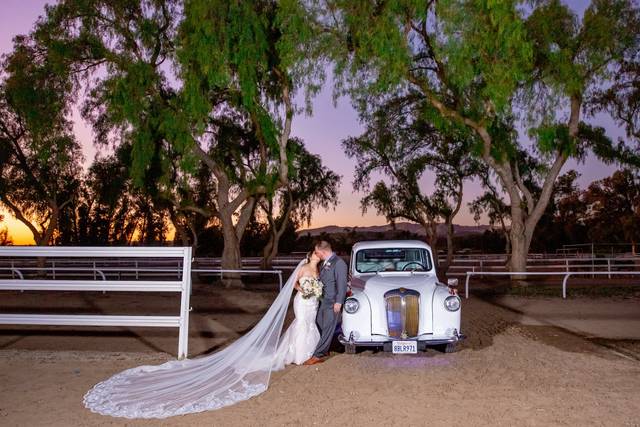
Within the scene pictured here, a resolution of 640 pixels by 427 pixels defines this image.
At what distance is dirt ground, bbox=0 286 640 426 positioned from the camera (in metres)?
6.45

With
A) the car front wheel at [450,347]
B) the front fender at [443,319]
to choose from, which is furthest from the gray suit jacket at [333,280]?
the car front wheel at [450,347]

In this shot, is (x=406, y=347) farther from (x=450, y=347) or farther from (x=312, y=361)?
(x=312, y=361)

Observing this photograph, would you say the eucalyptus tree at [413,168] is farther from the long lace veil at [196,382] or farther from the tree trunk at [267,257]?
the long lace veil at [196,382]

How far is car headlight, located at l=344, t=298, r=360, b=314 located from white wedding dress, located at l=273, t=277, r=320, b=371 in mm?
467

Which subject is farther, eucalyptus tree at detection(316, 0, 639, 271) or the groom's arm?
eucalyptus tree at detection(316, 0, 639, 271)

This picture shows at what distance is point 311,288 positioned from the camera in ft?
31.4

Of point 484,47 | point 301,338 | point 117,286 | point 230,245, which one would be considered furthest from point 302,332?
point 230,245

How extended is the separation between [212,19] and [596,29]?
43.9 feet

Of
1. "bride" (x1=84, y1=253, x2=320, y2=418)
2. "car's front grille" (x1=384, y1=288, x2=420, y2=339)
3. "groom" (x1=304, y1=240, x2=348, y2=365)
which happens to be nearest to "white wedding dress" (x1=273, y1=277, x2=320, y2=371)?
"bride" (x1=84, y1=253, x2=320, y2=418)

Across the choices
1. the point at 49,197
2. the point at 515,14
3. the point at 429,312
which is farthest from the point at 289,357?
the point at 49,197

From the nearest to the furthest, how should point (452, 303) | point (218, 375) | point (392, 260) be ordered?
point (218, 375) → point (452, 303) → point (392, 260)

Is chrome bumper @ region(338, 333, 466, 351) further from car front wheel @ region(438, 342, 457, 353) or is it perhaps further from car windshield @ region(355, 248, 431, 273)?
car windshield @ region(355, 248, 431, 273)

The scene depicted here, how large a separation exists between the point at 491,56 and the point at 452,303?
13.5 meters

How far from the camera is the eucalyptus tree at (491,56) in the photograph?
20.2 meters
